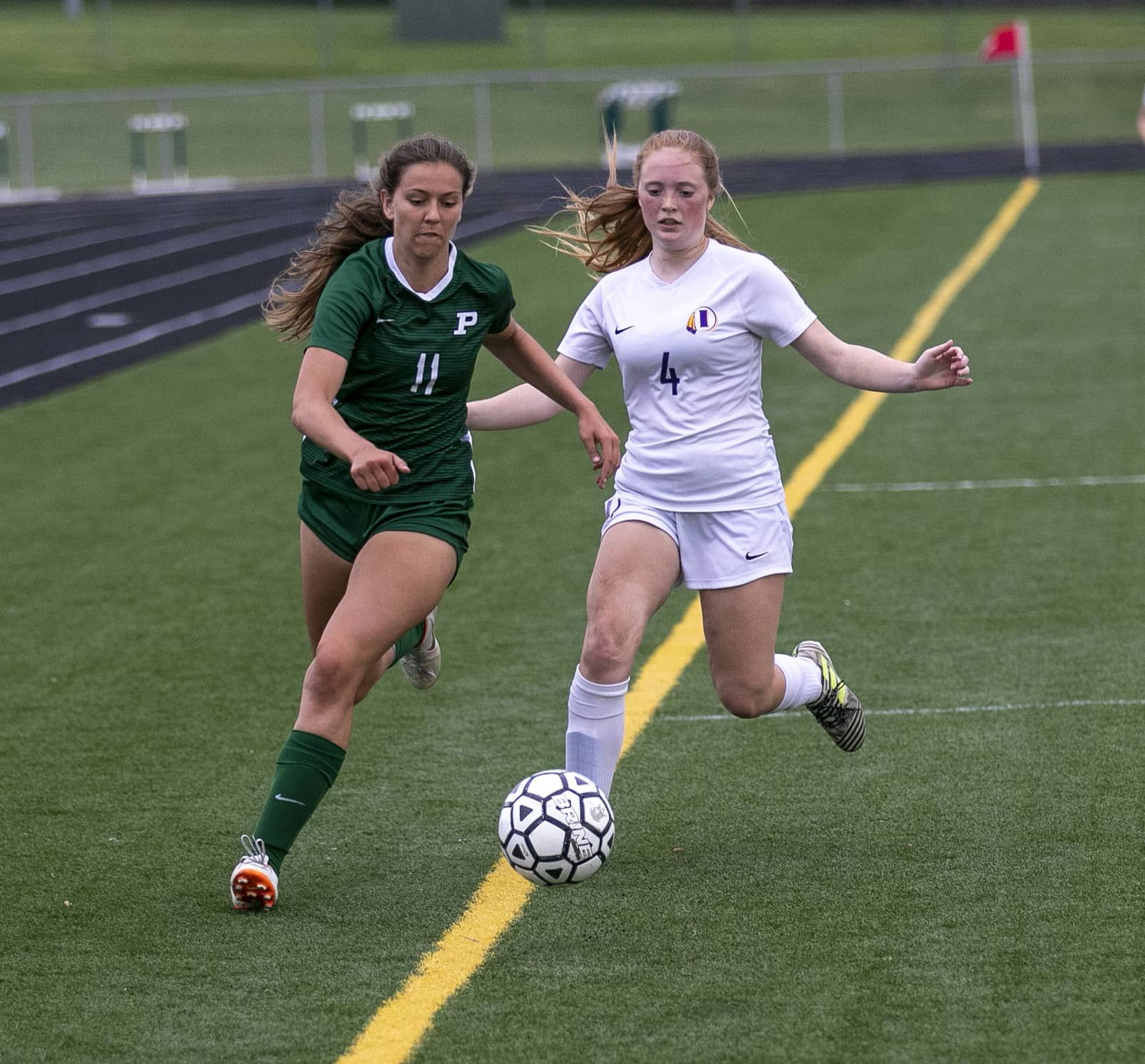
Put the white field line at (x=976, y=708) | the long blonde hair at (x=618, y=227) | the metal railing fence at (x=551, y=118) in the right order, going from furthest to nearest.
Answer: the metal railing fence at (x=551, y=118) < the white field line at (x=976, y=708) < the long blonde hair at (x=618, y=227)

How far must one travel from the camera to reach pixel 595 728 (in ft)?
17.8

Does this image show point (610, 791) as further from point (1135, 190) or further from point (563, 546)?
point (1135, 190)

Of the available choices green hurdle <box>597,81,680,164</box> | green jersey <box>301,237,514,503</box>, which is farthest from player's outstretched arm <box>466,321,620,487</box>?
green hurdle <box>597,81,680,164</box>

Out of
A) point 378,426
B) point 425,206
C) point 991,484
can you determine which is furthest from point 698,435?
point 991,484

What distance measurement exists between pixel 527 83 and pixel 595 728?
1735 inches

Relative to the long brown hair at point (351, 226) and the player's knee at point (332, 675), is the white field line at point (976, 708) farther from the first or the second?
the long brown hair at point (351, 226)

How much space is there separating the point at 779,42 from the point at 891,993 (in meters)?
56.7

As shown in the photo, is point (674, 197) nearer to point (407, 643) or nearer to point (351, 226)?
point (351, 226)

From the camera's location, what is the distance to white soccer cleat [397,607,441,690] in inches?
252

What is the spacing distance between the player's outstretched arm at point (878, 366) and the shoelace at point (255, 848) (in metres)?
2.05

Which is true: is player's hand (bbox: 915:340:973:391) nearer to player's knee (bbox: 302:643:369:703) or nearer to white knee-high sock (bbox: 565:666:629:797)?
white knee-high sock (bbox: 565:666:629:797)

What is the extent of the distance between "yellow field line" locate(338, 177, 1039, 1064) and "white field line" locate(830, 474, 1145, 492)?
0.30 metres

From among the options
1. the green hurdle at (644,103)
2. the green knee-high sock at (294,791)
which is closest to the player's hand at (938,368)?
the green knee-high sock at (294,791)

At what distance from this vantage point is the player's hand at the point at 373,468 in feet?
15.6
